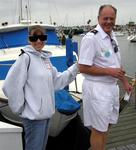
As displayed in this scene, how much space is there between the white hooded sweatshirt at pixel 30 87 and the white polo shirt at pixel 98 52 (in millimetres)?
415

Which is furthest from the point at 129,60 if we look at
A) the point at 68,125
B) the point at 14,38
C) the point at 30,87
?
the point at 30,87

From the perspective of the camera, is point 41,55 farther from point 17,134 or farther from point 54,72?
point 17,134

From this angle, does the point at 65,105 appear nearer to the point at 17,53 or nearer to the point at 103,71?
the point at 103,71

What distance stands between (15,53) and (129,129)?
2.99 metres

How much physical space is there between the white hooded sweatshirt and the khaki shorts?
377 millimetres

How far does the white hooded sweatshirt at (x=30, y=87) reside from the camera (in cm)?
363

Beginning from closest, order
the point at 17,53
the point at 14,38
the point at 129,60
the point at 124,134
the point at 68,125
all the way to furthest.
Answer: the point at 68,125
the point at 124,134
the point at 17,53
the point at 14,38
the point at 129,60

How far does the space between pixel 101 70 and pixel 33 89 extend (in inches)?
27.5

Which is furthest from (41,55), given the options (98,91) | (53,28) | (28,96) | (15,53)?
(53,28)

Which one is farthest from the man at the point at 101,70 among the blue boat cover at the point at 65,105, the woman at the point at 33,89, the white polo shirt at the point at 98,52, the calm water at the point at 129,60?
the calm water at the point at 129,60

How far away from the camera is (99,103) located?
12.2ft

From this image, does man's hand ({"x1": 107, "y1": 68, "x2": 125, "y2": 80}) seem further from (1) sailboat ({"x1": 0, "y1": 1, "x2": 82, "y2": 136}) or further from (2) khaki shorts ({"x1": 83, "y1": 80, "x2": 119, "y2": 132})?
(1) sailboat ({"x1": 0, "y1": 1, "x2": 82, "y2": 136})

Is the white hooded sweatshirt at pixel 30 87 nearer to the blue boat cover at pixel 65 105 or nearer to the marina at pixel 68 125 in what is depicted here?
the marina at pixel 68 125

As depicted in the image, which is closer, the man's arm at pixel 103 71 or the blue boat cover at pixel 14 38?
the man's arm at pixel 103 71
